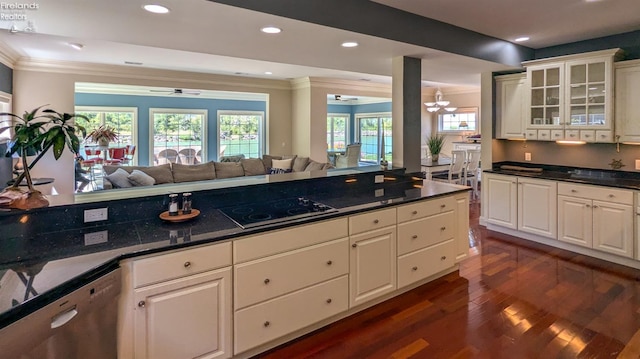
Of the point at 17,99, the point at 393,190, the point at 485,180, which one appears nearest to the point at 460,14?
the point at 393,190

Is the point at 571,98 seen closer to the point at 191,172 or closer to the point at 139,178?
the point at 191,172

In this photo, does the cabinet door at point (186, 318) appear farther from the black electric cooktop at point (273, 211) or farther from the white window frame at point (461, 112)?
the white window frame at point (461, 112)

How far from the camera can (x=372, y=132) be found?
11.9m

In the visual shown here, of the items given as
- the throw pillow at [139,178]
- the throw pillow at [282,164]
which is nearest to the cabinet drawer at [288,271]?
the throw pillow at [139,178]

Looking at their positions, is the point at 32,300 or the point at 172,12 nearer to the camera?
the point at 32,300

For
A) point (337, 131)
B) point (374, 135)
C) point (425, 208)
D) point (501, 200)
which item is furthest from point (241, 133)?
point (425, 208)

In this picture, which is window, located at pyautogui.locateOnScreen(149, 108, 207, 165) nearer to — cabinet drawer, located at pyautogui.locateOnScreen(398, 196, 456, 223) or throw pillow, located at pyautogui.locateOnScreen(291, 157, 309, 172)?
throw pillow, located at pyautogui.locateOnScreen(291, 157, 309, 172)

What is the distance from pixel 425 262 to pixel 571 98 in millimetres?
2724

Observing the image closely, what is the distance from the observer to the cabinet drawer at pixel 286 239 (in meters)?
2.08

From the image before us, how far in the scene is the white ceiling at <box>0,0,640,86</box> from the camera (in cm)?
238

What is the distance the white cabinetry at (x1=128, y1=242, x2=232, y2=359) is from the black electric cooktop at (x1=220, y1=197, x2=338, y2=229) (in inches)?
12.6

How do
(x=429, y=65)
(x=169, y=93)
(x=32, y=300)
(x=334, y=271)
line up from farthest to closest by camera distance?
1. (x=169, y=93)
2. (x=429, y=65)
3. (x=334, y=271)
4. (x=32, y=300)

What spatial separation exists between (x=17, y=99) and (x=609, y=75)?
830cm

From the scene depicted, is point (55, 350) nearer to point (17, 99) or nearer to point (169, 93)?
point (17, 99)
